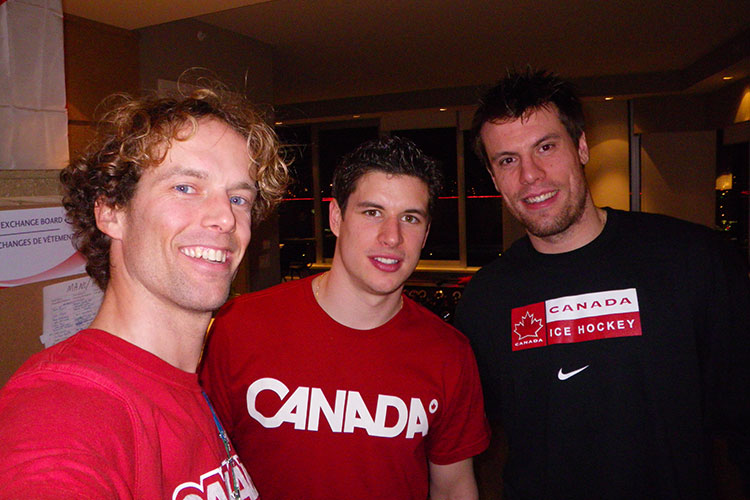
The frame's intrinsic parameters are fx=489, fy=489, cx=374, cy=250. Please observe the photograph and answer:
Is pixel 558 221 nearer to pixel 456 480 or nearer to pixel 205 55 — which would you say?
pixel 456 480

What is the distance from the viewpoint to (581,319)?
4.99ft

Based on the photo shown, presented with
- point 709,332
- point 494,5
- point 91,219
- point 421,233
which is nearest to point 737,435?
point 709,332

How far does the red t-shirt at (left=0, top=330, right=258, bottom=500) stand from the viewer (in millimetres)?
631

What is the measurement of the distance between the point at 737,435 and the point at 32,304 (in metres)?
2.34

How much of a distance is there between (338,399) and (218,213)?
699mm

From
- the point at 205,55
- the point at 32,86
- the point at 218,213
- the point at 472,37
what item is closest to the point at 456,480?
the point at 218,213

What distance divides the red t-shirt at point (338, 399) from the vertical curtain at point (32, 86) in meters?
1.07

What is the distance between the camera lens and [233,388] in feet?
4.82

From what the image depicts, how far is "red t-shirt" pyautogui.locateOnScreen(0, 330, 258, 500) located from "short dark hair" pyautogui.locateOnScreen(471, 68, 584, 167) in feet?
4.49

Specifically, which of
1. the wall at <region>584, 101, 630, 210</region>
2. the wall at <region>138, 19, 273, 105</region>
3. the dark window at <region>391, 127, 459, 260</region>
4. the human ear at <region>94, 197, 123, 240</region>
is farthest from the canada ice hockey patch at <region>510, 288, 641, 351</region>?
the dark window at <region>391, 127, 459, 260</region>

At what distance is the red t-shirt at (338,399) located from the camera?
1404 mm

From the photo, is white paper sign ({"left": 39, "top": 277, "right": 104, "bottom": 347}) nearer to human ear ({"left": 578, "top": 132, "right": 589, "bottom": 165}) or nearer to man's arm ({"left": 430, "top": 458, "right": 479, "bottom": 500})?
man's arm ({"left": 430, "top": 458, "right": 479, "bottom": 500})

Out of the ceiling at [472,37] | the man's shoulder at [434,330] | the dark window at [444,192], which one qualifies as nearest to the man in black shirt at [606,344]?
the man's shoulder at [434,330]

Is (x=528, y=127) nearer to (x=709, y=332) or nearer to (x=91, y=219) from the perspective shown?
(x=709, y=332)
